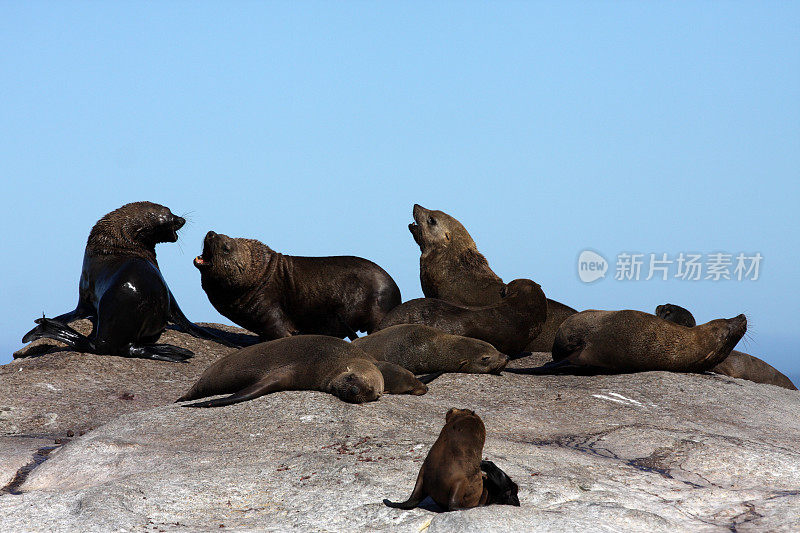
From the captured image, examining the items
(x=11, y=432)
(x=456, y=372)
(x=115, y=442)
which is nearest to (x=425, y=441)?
(x=115, y=442)

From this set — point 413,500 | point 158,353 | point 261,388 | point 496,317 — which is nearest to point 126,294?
point 158,353

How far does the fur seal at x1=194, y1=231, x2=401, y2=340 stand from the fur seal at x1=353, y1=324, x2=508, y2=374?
2.56m

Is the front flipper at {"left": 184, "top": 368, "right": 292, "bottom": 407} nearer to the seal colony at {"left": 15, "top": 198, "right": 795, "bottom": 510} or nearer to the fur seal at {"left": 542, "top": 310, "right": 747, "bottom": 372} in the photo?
the seal colony at {"left": 15, "top": 198, "right": 795, "bottom": 510}

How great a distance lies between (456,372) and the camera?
344 inches

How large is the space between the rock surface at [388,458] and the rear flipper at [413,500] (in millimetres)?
49

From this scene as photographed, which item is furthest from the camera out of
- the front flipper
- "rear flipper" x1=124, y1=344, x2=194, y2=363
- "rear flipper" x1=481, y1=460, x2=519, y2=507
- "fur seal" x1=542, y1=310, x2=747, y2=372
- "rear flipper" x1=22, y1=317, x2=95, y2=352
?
"rear flipper" x1=124, y1=344, x2=194, y2=363

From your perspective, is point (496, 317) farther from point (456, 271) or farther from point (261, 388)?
point (261, 388)

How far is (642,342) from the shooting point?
9438mm

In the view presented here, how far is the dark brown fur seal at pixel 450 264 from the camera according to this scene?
11312mm

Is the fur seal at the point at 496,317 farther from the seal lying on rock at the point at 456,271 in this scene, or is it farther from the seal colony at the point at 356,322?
the seal lying on rock at the point at 456,271

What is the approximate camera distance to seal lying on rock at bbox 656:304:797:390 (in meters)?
10.6

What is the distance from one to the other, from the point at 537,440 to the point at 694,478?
1.18 meters

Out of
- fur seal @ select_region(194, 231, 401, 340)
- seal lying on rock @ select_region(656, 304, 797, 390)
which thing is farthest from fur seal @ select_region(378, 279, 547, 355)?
seal lying on rock @ select_region(656, 304, 797, 390)

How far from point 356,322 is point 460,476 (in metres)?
7.27
